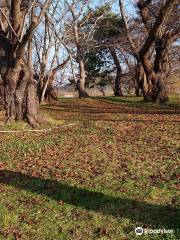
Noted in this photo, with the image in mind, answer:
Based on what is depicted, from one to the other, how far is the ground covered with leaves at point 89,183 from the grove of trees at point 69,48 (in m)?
1.96

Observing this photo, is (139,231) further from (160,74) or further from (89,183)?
(160,74)

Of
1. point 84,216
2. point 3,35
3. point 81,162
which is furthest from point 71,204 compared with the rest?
point 3,35

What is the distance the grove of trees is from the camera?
45.2 feet

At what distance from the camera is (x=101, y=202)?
22.0ft

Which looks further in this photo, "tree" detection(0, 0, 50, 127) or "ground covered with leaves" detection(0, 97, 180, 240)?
"tree" detection(0, 0, 50, 127)

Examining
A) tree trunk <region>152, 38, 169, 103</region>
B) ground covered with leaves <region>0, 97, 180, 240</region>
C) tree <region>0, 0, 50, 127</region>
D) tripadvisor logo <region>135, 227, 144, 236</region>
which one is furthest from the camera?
tree trunk <region>152, 38, 169, 103</region>

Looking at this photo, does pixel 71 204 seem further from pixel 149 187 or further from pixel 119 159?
pixel 119 159

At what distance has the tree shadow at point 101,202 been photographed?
19.6ft

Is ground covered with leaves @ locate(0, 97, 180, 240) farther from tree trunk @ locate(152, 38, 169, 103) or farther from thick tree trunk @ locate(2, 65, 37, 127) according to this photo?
tree trunk @ locate(152, 38, 169, 103)

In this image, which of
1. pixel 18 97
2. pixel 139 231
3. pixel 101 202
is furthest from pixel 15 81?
pixel 139 231

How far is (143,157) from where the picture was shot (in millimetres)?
9250

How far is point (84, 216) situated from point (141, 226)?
942 mm

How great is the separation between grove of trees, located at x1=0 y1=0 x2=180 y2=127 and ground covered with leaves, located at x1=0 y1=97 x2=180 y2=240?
1961 millimetres

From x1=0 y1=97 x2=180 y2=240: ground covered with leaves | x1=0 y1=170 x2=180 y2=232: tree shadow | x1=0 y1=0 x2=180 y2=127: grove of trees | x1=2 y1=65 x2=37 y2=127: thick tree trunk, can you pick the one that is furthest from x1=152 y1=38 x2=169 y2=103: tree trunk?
x1=0 y1=170 x2=180 y2=232: tree shadow
